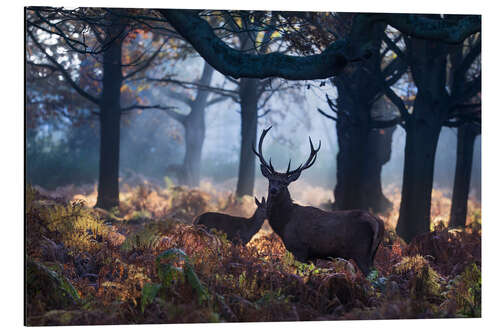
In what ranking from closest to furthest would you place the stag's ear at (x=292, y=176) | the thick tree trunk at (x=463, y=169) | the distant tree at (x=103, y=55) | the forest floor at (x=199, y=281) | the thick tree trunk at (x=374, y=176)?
the forest floor at (x=199, y=281) < the stag's ear at (x=292, y=176) < the distant tree at (x=103, y=55) < the thick tree trunk at (x=463, y=169) < the thick tree trunk at (x=374, y=176)

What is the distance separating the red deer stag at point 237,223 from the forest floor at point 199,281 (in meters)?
0.76

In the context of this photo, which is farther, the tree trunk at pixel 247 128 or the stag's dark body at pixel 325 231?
the tree trunk at pixel 247 128

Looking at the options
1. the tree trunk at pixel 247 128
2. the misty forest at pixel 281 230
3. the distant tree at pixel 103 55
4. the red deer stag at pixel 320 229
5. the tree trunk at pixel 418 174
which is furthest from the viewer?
the tree trunk at pixel 247 128

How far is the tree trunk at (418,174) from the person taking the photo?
810 centimetres

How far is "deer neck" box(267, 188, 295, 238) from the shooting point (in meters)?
6.93

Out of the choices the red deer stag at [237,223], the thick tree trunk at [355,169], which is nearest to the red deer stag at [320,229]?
the red deer stag at [237,223]

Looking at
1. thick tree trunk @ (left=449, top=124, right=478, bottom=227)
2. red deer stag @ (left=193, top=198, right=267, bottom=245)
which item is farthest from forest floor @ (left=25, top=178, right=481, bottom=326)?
thick tree trunk @ (left=449, top=124, right=478, bottom=227)

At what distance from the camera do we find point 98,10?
7.14 metres

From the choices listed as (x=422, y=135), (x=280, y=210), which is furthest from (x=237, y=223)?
(x=422, y=135)

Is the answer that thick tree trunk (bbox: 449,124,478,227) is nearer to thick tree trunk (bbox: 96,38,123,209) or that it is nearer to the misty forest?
the misty forest

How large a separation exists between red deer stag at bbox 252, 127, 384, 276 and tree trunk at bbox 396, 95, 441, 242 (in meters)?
1.83

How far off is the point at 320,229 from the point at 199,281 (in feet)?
6.60

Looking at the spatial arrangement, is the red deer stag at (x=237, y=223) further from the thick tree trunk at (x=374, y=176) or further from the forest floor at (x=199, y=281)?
the thick tree trunk at (x=374, y=176)
